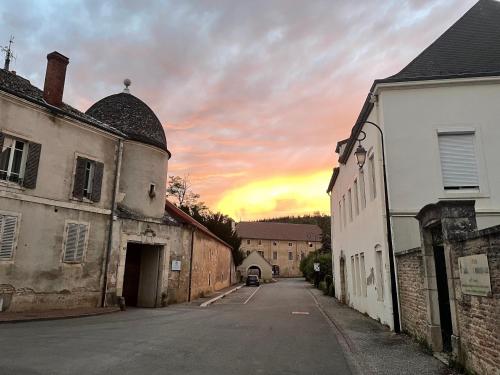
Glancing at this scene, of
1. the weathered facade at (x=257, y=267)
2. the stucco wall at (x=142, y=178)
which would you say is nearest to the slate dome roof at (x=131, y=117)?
the stucco wall at (x=142, y=178)

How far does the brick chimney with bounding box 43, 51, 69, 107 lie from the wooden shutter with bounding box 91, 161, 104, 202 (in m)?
3.03

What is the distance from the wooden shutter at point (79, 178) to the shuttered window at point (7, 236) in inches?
114

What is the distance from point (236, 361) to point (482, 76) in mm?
12029

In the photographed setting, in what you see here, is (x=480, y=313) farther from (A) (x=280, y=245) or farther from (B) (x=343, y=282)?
(A) (x=280, y=245)

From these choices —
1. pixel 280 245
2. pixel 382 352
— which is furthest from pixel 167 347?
pixel 280 245

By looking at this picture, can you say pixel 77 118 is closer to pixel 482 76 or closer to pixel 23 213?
pixel 23 213

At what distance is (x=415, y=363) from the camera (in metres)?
8.07

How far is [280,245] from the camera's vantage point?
91500 mm

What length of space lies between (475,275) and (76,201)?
49.1 feet

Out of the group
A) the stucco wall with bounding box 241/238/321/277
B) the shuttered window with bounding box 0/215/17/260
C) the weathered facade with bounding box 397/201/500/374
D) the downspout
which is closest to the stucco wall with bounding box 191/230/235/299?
the downspout

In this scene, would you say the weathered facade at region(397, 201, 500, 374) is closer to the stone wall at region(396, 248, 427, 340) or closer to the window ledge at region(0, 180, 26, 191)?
the stone wall at region(396, 248, 427, 340)

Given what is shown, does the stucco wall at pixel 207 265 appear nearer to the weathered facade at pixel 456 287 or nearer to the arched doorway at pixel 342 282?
the arched doorway at pixel 342 282

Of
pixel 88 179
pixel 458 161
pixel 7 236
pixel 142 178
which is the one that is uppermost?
pixel 142 178

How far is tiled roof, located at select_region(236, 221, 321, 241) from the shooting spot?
91.9 metres
